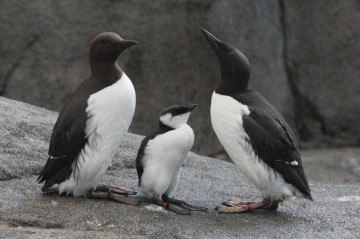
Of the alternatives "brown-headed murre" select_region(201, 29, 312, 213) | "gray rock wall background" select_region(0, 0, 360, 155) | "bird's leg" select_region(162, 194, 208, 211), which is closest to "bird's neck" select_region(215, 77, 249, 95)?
"brown-headed murre" select_region(201, 29, 312, 213)

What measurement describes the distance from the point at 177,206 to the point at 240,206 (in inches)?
12.8

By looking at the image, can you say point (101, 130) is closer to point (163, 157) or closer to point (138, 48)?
point (163, 157)

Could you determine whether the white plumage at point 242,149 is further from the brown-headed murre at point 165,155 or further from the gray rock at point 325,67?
the gray rock at point 325,67

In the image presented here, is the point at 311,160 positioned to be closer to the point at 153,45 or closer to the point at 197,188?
the point at 153,45

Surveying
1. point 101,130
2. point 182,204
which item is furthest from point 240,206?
point 101,130

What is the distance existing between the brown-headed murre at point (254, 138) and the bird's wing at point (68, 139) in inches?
25.6

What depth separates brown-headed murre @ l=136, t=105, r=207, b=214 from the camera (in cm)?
366

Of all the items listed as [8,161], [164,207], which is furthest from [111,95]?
[8,161]

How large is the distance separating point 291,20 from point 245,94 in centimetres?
372

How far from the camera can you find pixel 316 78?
7484 millimetres

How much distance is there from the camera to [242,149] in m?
3.71

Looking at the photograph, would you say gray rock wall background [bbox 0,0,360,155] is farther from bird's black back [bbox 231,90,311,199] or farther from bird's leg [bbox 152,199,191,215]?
bird's leg [bbox 152,199,191,215]

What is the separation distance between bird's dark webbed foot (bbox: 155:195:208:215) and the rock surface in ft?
0.13

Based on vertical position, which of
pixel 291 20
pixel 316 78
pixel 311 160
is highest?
pixel 291 20
